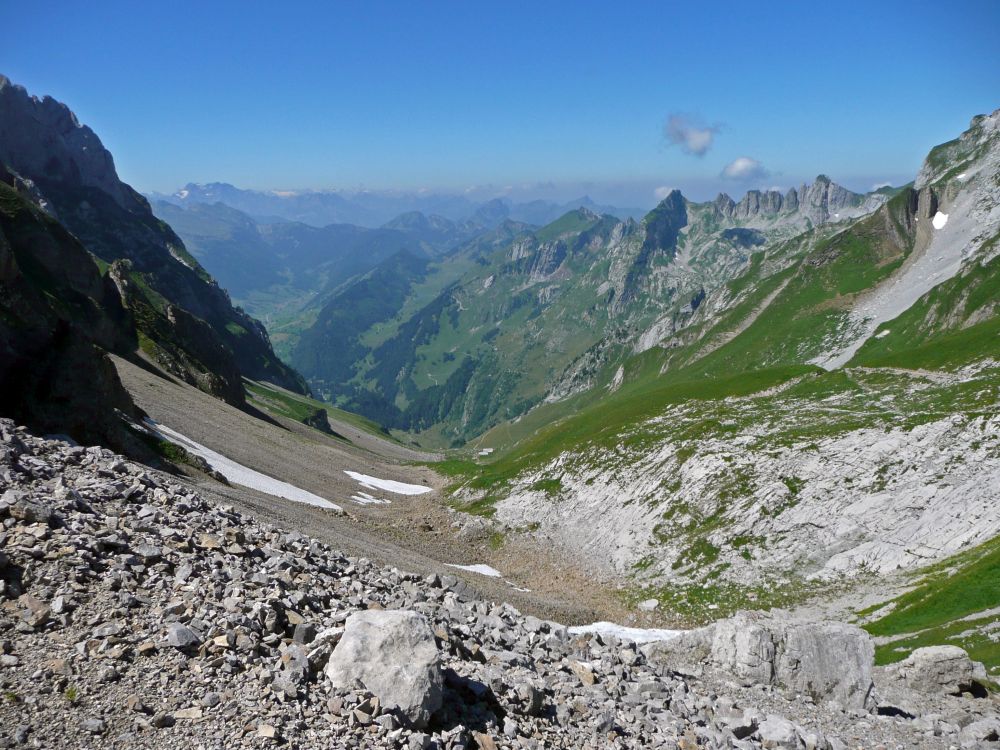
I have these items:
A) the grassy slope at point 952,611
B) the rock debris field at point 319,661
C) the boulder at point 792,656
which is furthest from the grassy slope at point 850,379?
the rock debris field at point 319,661

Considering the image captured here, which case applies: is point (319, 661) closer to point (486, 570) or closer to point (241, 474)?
point (486, 570)

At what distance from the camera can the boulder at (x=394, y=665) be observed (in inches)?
545

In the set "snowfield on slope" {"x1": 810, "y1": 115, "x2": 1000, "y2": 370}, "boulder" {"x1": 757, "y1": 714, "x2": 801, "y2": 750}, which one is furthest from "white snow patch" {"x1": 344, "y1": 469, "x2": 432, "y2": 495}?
"snowfield on slope" {"x1": 810, "y1": 115, "x2": 1000, "y2": 370}

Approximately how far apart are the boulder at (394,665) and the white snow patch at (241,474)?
46160 mm

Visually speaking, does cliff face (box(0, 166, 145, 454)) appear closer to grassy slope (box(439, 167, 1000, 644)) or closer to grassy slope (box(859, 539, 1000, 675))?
grassy slope (box(439, 167, 1000, 644))

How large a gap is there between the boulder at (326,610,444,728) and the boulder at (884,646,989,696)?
22.1 m

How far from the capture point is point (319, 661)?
14.5 meters

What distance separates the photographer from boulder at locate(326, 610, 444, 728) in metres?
13.8

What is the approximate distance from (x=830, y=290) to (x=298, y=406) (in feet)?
560

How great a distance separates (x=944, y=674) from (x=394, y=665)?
2376cm

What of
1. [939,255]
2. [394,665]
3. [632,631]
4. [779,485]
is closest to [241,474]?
[632,631]

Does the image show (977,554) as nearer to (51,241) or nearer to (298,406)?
(51,241)

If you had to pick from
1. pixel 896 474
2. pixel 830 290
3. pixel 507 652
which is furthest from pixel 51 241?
pixel 830 290

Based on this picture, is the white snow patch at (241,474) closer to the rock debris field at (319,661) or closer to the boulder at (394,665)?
the rock debris field at (319,661)
